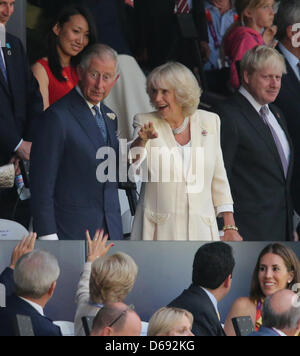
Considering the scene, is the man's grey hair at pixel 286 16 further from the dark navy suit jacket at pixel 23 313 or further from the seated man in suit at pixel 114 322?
the dark navy suit jacket at pixel 23 313

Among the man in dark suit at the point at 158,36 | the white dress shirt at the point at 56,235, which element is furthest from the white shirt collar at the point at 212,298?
the man in dark suit at the point at 158,36

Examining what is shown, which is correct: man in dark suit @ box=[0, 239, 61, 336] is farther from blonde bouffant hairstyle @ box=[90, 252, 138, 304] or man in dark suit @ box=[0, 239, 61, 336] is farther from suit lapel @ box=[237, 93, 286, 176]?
suit lapel @ box=[237, 93, 286, 176]

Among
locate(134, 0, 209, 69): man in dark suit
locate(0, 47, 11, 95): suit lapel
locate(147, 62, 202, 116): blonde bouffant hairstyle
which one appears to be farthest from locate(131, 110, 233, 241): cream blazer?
locate(134, 0, 209, 69): man in dark suit

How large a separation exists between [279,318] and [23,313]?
4.48 ft

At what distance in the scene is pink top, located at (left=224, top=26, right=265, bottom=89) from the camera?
861cm

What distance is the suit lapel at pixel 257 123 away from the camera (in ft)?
26.6

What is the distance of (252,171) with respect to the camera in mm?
8109

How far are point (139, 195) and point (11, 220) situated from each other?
0.79 metres

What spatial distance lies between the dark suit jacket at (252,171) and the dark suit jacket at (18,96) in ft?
3.76

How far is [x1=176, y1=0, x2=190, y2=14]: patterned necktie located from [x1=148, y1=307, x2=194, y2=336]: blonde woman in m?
2.67

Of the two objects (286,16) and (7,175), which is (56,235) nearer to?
(7,175)

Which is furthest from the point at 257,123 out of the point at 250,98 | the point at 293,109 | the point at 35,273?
the point at 35,273
